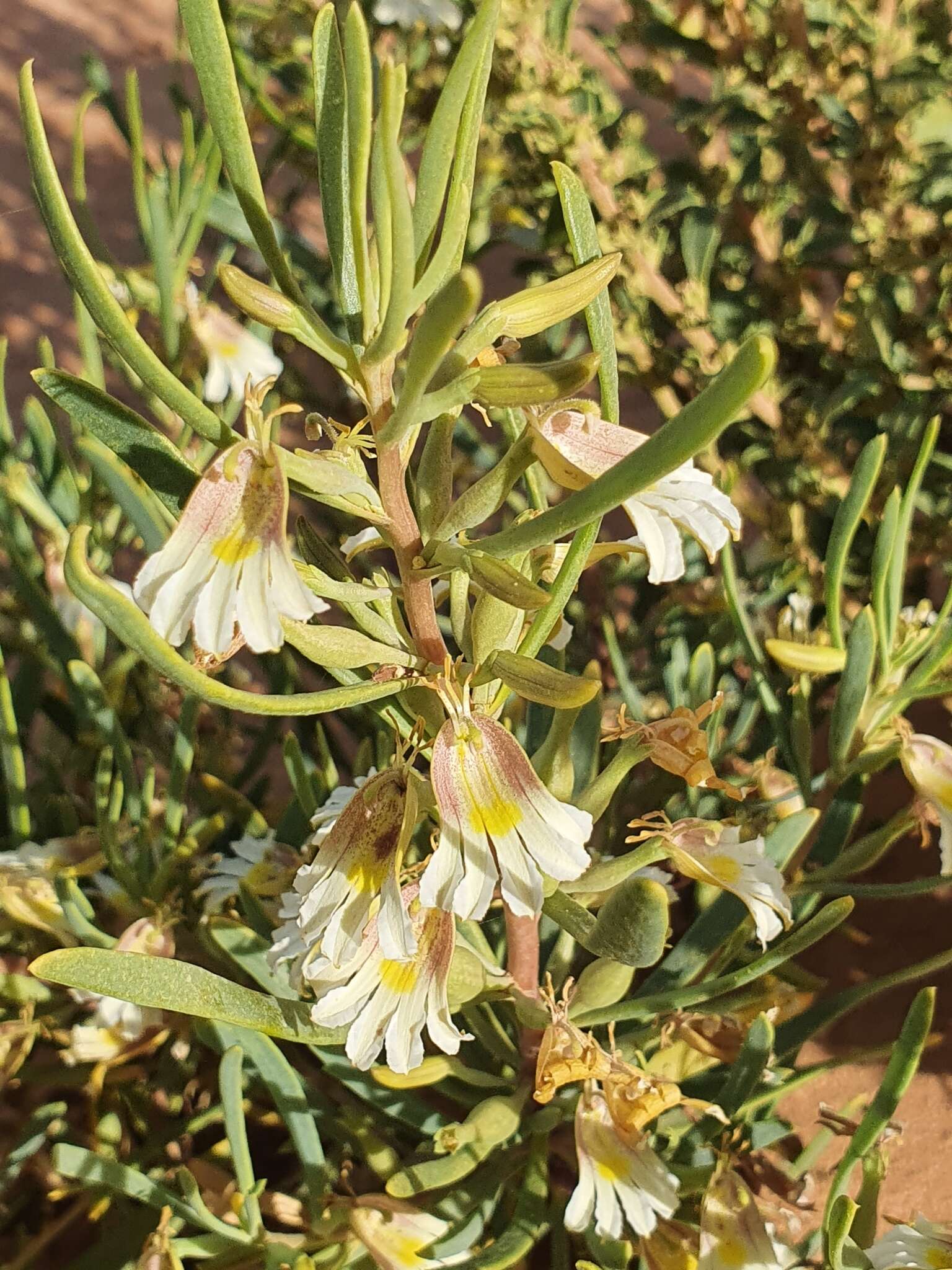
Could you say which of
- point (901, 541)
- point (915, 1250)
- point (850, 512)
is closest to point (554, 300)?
point (850, 512)

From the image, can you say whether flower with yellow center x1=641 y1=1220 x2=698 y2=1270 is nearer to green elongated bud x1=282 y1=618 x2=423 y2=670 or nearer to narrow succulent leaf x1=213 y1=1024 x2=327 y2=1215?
narrow succulent leaf x1=213 y1=1024 x2=327 y2=1215

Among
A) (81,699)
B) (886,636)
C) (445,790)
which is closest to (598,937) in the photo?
(445,790)

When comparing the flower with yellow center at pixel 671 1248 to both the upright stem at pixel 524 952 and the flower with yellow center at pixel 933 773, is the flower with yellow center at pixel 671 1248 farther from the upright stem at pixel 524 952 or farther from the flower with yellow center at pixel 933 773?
the flower with yellow center at pixel 933 773

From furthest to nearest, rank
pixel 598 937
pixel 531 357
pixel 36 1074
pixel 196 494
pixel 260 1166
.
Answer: pixel 531 357 → pixel 260 1166 → pixel 36 1074 → pixel 598 937 → pixel 196 494

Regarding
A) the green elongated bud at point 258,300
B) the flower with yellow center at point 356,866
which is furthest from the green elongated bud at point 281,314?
the flower with yellow center at point 356,866

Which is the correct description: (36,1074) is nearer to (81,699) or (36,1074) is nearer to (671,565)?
(81,699)
